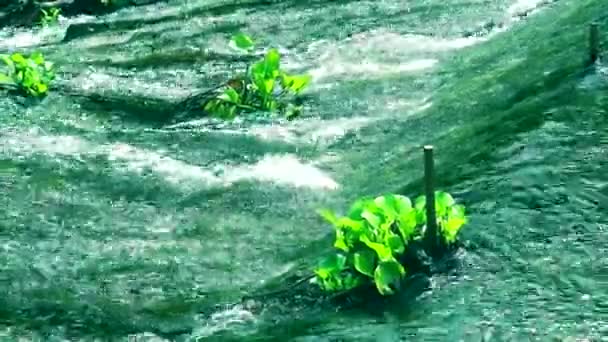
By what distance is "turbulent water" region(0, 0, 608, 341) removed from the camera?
5.00 meters

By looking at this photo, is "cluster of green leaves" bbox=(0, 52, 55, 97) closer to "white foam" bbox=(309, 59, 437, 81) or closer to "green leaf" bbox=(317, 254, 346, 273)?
"white foam" bbox=(309, 59, 437, 81)

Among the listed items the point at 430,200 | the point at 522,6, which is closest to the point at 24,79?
the point at 522,6

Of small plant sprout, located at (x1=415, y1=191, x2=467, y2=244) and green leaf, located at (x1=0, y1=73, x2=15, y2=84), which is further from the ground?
green leaf, located at (x1=0, y1=73, x2=15, y2=84)

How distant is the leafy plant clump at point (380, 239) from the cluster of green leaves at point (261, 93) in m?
4.10

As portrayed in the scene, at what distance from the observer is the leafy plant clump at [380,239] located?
498 cm

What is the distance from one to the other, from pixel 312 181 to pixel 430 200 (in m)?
2.71

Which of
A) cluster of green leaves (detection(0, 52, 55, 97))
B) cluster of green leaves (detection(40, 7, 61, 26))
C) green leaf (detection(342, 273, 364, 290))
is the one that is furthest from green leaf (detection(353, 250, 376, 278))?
cluster of green leaves (detection(40, 7, 61, 26))

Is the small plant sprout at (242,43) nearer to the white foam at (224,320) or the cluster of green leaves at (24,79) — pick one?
the cluster of green leaves at (24,79)

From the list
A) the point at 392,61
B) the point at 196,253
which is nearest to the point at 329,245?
the point at 196,253

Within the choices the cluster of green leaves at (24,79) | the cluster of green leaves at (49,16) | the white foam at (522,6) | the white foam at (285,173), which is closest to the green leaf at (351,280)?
the white foam at (285,173)

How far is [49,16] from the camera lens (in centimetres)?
1580

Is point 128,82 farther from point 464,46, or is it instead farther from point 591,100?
point 591,100

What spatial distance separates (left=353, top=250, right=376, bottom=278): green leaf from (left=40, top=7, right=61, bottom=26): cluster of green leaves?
37.6ft

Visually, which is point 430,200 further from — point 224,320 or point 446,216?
point 224,320
